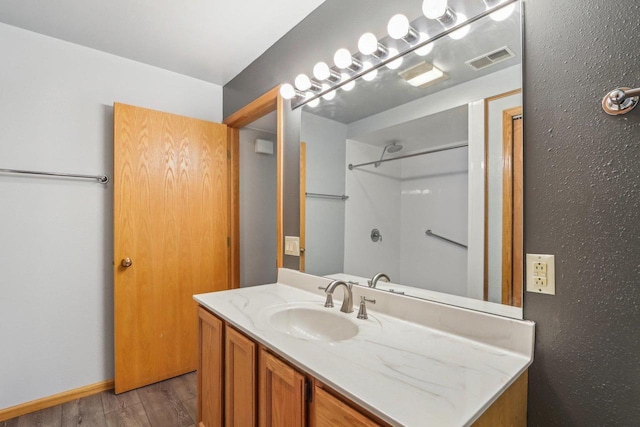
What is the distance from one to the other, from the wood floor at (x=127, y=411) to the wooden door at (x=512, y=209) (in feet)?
6.00

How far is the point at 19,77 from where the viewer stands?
186cm

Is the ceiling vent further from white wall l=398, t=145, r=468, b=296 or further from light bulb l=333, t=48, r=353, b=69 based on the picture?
light bulb l=333, t=48, r=353, b=69

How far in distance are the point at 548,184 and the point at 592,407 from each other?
60 centimetres

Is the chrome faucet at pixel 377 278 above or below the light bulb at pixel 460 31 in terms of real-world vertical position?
below

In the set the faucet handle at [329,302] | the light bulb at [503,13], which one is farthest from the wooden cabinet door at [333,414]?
the light bulb at [503,13]

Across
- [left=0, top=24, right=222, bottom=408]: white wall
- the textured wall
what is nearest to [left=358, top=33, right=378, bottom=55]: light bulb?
the textured wall

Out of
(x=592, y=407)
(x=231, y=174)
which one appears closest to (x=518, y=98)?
(x=592, y=407)

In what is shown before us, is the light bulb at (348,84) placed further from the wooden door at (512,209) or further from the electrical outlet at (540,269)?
the electrical outlet at (540,269)

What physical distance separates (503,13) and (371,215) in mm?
889

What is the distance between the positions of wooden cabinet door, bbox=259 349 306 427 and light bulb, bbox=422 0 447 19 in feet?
4.19

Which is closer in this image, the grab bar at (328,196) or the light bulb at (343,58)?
the light bulb at (343,58)

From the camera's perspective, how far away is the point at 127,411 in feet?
6.13

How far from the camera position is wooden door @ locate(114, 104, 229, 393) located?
6.70 feet

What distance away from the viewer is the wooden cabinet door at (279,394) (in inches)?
35.0
